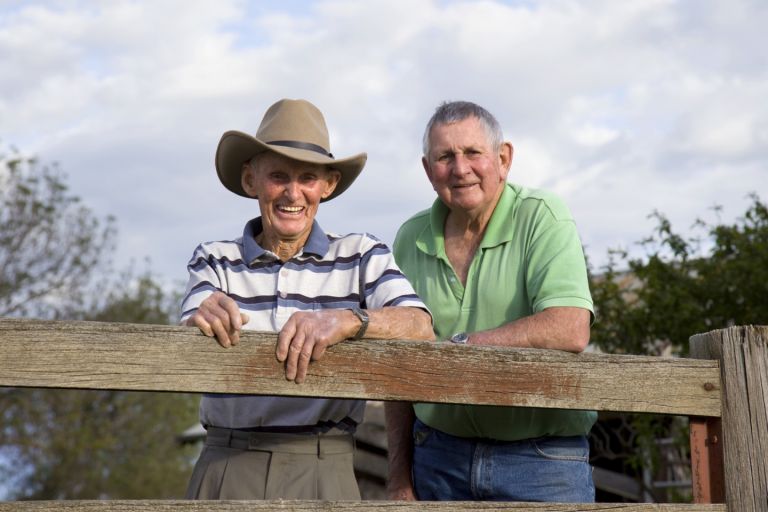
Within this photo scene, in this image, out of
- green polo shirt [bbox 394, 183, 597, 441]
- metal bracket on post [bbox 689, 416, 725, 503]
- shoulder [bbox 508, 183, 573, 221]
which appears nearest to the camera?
metal bracket on post [bbox 689, 416, 725, 503]

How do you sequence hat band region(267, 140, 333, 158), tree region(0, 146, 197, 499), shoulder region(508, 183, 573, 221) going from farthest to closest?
tree region(0, 146, 197, 499) → shoulder region(508, 183, 573, 221) → hat band region(267, 140, 333, 158)

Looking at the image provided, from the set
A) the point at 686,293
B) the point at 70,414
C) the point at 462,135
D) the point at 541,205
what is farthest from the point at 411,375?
the point at 70,414

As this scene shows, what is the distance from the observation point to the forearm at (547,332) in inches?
145

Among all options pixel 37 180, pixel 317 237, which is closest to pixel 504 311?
pixel 317 237

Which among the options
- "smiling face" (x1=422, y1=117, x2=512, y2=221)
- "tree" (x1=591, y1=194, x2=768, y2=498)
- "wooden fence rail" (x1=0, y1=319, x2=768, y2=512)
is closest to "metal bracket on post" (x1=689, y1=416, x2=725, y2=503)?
"wooden fence rail" (x1=0, y1=319, x2=768, y2=512)

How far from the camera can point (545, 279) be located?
3906mm

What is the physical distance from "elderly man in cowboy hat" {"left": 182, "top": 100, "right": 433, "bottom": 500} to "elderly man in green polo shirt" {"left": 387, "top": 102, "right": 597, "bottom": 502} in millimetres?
479

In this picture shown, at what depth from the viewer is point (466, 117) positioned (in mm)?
4312

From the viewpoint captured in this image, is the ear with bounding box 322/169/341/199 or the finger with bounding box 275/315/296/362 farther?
the ear with bounding box 322/169/341/199

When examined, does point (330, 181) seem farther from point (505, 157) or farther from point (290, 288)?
point (505, 157)

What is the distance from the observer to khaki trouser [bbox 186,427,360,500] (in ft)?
11.4

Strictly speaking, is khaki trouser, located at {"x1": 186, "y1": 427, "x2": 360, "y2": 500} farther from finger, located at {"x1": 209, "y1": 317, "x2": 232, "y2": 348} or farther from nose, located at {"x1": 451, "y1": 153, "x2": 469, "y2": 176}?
nose, located at {"x1": 451, "y1": 153, "x2": 469, "y2": 176}

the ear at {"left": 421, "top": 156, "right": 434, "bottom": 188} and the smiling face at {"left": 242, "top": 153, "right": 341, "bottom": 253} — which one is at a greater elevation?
the ear at {"left": 421, "top": 156, "right": 434, "bottom": 188}

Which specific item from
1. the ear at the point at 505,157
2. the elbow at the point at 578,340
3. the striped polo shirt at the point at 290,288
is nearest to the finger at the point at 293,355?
the striped polo shirt at the point at 290,288
